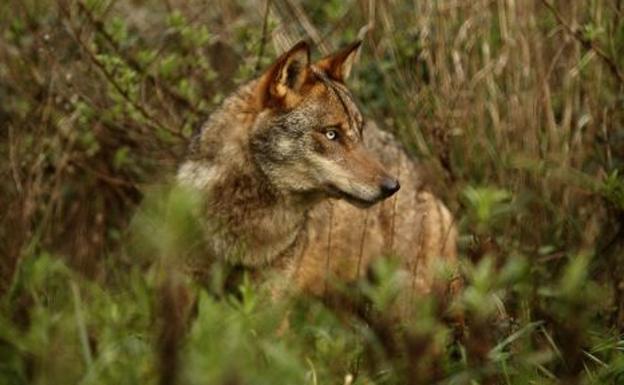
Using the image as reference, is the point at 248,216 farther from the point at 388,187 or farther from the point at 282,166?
the point at 388,187

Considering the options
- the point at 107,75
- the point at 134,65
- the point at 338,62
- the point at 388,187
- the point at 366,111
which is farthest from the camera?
the point at 366,111

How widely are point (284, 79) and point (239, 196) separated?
0.66 metres

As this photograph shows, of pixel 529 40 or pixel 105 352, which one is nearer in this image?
pixel 105 352

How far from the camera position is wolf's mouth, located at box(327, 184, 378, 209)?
523cm

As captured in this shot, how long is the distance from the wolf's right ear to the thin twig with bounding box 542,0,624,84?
61.3 inches

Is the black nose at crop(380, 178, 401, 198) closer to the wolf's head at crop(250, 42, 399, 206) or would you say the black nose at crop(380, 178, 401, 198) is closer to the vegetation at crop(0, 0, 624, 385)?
the wolf's head at crop(250, 42, 399, 206)

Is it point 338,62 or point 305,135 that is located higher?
point 338,62

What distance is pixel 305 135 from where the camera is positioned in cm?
538

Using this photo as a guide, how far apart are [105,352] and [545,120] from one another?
423 centimetres

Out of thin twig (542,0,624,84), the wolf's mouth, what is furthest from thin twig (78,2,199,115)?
thin twig (542,0,624,84)

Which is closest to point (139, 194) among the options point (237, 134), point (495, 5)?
point (237, 134)

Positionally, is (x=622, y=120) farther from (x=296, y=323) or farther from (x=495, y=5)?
(x=296, y=323)

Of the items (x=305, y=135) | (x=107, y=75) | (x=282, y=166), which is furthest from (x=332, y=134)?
(x=107, y=75)

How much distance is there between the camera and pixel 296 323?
5734 mm
